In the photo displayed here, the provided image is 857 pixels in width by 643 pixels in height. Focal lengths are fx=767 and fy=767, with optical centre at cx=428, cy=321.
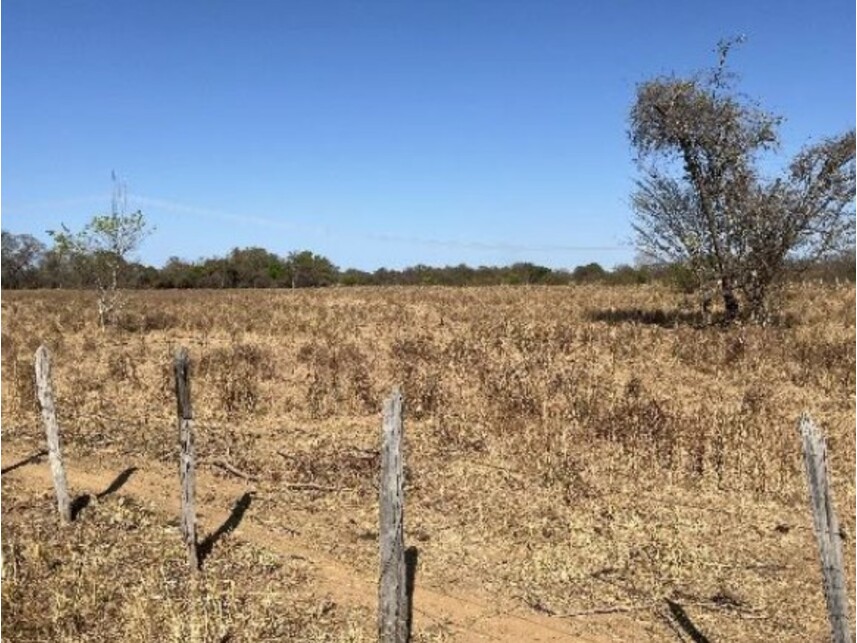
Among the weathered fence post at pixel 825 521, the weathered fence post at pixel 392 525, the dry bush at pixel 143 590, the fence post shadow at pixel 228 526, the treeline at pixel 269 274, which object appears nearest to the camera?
the weathered fence post at pixel 825 521

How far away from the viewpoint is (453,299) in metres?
33.0

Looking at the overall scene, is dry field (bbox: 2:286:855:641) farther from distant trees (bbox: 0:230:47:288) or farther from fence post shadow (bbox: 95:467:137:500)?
distant trees (bbox: 0:230:47:288)

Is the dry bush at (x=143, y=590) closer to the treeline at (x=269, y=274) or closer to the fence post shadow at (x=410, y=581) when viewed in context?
the fence post shadow at (x=410, y=581)

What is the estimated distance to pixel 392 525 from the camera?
5266mm

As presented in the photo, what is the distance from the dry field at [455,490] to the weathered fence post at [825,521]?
4.30 ft

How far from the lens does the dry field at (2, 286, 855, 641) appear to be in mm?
6031

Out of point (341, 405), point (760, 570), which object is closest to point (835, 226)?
point (341, 405)

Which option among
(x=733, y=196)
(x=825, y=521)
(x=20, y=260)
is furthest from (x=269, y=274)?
(x=825, y=521)

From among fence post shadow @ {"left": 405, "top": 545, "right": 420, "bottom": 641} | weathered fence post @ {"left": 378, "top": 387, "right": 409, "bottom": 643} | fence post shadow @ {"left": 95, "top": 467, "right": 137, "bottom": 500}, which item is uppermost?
weathered fence post @ {"left": 378, "top": 387, "right": 409, "bottom": 643}

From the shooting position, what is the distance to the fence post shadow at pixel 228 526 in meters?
7.14

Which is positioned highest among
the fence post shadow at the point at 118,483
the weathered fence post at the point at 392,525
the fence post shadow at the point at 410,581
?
the weathered fence post at the point at 392,525

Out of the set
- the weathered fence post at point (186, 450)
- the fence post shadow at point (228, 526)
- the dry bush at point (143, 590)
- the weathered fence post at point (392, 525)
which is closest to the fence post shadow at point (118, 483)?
the dry bush at point (143, 590)

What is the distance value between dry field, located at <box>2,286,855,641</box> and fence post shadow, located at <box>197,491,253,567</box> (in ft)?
0.12

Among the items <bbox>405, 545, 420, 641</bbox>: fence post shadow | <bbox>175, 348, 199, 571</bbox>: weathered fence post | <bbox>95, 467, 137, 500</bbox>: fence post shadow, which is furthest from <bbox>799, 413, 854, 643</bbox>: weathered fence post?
<bbox>95, 467, 137, 500</bbox>: fence post shadow
